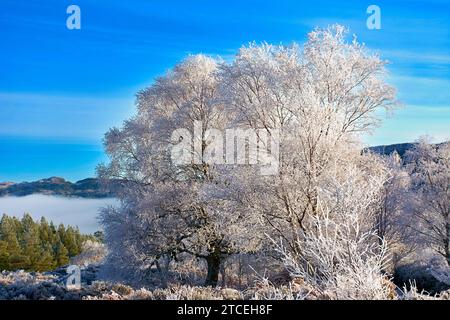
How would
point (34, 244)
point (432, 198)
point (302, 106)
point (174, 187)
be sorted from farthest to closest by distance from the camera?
point (34, 244) < point (432, 198) < point (174, 187) < point (302, 106)

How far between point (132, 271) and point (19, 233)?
32.4 m

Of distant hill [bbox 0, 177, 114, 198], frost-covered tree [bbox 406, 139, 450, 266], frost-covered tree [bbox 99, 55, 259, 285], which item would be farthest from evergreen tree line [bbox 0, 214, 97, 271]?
frost-covered tree [bbox 406, 139, 450, 266]

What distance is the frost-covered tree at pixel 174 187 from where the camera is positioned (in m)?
16.3

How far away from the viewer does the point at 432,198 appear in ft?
80.2

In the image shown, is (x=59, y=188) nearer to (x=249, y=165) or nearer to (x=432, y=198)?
(x=249, y=165)

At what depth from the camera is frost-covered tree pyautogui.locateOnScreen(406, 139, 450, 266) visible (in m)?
24.1

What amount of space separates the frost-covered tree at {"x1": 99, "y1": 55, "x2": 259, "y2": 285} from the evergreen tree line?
21.6 metres

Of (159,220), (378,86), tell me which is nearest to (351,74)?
(378,86)

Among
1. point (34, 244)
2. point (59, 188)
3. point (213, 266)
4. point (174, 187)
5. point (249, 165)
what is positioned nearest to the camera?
point (249, 165)

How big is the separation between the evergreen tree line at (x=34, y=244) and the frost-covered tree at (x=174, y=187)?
70.9 feet

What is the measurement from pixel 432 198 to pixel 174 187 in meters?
14.5

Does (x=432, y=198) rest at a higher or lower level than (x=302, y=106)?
lower

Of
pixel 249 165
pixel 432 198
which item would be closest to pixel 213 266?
pixel 249 165

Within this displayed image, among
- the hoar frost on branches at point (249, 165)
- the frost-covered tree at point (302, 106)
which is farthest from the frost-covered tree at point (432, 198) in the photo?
the frost-covered tree at point (302, 106)
